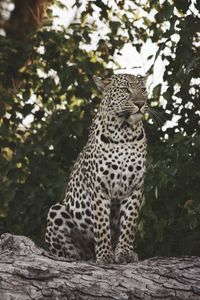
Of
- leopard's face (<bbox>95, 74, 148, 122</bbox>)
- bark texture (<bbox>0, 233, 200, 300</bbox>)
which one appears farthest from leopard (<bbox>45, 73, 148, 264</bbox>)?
bark texture (<bbox>0, 233, 200, 300</bbox>)

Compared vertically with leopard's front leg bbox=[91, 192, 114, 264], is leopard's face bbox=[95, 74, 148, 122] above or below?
above

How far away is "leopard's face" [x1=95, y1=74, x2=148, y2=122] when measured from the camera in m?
9.18

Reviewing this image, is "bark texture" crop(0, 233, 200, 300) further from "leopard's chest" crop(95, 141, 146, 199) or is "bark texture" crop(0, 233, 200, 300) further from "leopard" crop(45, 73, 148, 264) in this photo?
"leopard's chest" crop(95, 141, 146, 199)

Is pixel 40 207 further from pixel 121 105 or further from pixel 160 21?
pixel 121 105

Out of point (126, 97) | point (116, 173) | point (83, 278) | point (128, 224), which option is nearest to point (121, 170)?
point (116, 173)

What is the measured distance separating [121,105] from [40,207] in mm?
4448

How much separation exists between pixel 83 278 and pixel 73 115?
5.92m

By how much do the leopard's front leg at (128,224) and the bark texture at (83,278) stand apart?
0.90 meters

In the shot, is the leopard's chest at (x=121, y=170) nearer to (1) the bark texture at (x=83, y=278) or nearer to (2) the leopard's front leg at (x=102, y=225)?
(2) the leopard's front leg at (x=102, y=225)

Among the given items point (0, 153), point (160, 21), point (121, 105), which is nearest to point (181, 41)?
point (121, 105)

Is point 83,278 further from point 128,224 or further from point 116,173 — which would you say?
point 116,173

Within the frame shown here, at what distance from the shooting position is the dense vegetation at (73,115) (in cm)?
1157

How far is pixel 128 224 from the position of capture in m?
9.22

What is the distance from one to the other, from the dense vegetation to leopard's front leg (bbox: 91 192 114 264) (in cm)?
148
